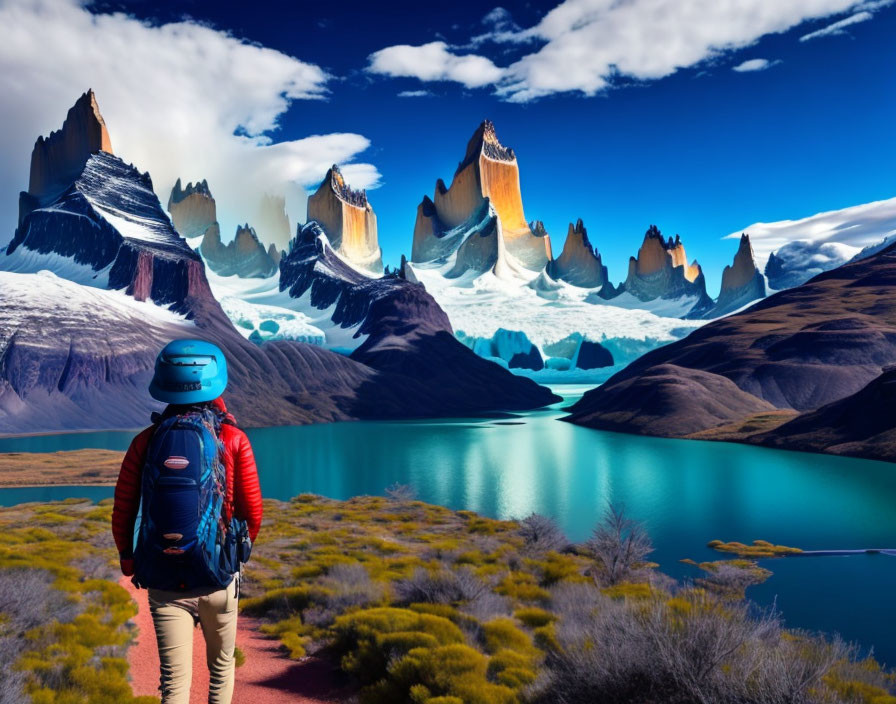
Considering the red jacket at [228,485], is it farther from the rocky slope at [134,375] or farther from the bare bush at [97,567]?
the rocky slope at [134,375]

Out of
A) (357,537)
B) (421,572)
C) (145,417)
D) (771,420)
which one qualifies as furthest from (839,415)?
(145,417)

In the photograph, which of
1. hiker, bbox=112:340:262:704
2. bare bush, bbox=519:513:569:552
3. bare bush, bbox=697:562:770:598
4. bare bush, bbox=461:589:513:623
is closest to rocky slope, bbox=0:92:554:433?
bare bush, bbox=519:513:569:552

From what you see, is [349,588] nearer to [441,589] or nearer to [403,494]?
[441,589]

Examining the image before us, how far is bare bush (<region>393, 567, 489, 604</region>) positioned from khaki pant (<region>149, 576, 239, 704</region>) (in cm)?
767

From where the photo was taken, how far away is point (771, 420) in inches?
3772

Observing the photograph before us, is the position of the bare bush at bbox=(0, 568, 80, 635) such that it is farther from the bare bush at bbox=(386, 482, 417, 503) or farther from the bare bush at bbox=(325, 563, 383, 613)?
the bare bush at bbox=(386, 482, 417, 503)

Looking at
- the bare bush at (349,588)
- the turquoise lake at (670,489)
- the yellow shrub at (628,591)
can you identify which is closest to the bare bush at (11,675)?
the bare bush at (349,588)

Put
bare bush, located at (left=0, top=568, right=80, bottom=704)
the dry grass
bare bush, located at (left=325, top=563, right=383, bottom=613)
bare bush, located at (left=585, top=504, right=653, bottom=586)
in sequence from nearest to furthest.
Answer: bare bush, located at (left=0, top=568, right=80, bottom=704)
bare bush, located at (left=325, top=563, right=383, bottom=613)
bare bush, located at (left=585, top=504, right=653, bottom=586)
the dry grass

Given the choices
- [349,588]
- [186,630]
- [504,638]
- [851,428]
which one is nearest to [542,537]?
[349,588]

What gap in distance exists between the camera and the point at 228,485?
185 inches

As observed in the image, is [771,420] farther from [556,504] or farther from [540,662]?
[540,662]

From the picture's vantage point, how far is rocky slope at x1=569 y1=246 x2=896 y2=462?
4166 inches

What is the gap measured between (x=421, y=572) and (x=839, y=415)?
84.9 meters

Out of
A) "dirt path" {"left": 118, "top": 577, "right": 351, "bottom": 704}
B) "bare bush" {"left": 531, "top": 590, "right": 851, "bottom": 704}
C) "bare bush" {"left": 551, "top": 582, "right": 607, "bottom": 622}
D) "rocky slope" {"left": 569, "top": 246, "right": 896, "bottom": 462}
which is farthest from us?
"rocky slope" {"left": 569, "top": 246, "right": 896, "bottom": 462}
